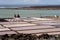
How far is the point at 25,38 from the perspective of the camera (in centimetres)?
756

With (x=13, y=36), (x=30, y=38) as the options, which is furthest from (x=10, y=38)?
(x=30, y=38)

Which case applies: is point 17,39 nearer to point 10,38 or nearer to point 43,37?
point 10,38

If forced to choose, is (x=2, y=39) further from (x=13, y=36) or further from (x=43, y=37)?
(x=43, y=37)

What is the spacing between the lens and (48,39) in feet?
25.1

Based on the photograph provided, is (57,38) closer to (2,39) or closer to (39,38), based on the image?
(39,38)

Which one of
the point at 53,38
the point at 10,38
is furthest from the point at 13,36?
the point at 53,38

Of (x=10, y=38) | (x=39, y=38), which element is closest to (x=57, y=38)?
(x=39, y=38)

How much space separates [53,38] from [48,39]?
221 millimetres

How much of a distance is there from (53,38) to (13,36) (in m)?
1.42

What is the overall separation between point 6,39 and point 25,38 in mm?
661

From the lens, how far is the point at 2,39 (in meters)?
7.43

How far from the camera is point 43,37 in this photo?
7676 mm

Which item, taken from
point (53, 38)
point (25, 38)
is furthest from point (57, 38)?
point (25, 38)

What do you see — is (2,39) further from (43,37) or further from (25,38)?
(43,37)
